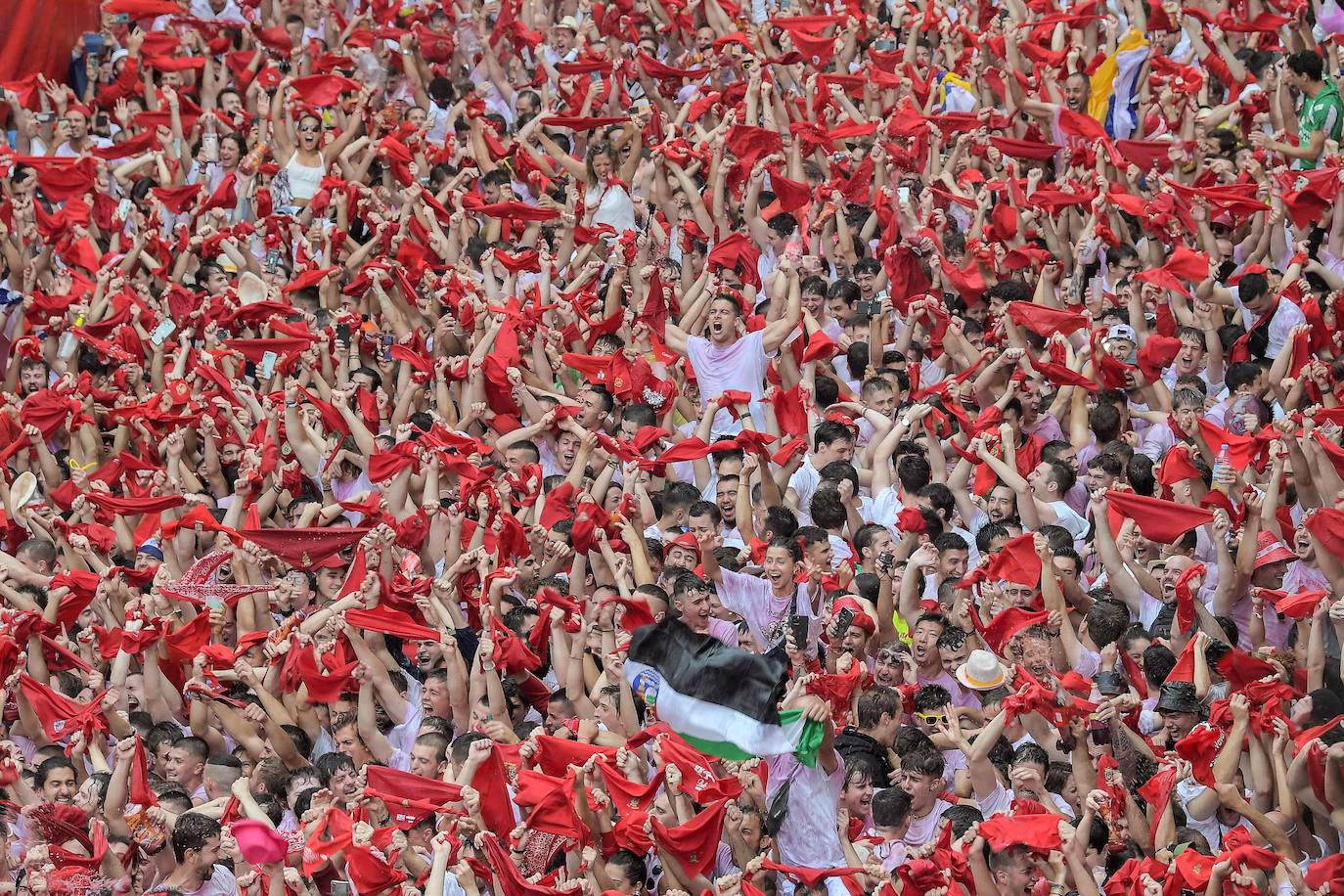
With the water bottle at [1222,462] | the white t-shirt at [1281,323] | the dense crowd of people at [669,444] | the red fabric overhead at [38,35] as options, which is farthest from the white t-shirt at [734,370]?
the red fabric overhead at [38,35]

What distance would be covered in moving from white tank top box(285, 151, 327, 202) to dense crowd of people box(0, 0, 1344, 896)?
36mm

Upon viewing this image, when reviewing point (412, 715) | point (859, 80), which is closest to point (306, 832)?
point (412, 715)

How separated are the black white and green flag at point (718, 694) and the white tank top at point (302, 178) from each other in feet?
17.6

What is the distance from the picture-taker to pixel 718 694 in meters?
7.51

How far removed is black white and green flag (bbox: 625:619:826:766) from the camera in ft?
24.1

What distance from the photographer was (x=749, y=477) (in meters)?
9.45

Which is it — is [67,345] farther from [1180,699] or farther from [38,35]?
[1180,699]

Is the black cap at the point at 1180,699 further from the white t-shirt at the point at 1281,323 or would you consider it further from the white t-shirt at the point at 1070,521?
the white t-shirt at the point at 1281,323

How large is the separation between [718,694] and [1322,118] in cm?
535

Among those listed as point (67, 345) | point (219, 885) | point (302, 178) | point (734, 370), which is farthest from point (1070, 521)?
point (302, 178)

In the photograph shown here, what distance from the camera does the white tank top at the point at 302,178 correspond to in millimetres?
12453

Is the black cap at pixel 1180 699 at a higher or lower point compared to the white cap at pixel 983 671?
higher

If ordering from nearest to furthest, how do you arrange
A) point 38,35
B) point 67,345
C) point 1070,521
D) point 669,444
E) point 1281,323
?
point 1070,521 → point 1281,323 → point 669,444 → point 67,345 → point 38,35

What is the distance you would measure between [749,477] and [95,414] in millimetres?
3385
